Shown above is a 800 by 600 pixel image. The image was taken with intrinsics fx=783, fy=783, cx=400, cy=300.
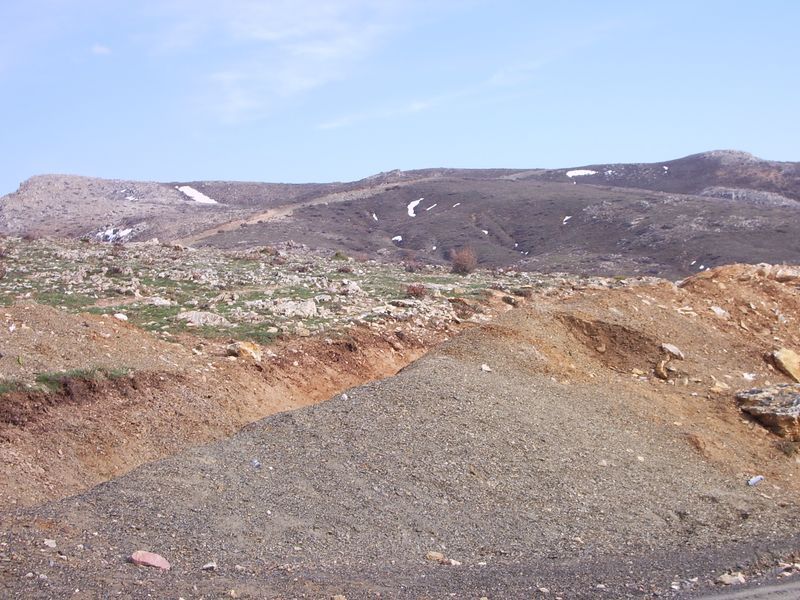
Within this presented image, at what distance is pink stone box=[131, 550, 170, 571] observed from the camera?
20.8ft

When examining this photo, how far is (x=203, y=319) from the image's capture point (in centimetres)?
1395

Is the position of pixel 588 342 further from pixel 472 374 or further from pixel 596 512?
pixel 596 512

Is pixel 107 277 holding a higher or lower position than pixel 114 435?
higher

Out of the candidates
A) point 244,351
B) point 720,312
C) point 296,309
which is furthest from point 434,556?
point 720,312

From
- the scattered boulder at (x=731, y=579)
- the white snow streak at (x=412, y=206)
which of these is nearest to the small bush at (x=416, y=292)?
the scattered boulder at (x=731, y=579)

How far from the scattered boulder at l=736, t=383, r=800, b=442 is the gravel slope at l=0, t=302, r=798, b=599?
197cm

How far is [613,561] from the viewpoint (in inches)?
298

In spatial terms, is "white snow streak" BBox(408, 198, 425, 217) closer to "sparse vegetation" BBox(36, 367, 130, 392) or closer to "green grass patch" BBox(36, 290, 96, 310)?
"green grass patch" BBox(36, 290, 96, 310)

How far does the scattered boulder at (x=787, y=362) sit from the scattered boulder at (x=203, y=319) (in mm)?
10466

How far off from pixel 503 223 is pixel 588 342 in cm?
5497

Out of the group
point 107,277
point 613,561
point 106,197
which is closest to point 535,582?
point 613,561

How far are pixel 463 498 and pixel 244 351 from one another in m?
4.99

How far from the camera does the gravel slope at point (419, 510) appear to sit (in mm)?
6516

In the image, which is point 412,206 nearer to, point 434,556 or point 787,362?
point 787,362
